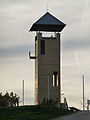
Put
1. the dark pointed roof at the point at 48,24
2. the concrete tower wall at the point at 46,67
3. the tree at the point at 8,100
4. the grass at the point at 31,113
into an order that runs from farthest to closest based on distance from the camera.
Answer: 1. the tree at the point at 8,100
2. the dark pointed roof at the point at 48,24
3. the concrete tower wall at the point at 46,67
4. the grass at the point at 31,113

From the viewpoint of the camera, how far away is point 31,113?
3581 centimetres

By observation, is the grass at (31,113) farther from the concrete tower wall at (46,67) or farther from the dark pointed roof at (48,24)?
the dark pointed roof at (48,24)

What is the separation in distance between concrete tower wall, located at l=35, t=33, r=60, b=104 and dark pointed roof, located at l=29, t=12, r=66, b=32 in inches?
42.3

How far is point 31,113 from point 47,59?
24.6 m

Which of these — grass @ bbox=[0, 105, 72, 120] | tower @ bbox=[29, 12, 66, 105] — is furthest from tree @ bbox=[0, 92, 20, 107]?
grass @ bbox=[0, 105, 72, 120]

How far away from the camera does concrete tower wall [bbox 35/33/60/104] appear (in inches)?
2315

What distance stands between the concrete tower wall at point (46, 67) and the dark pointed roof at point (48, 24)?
1.08 metres

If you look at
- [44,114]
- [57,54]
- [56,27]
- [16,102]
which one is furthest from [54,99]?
[16,102]

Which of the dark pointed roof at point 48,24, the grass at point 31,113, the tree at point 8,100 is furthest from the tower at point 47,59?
the tree at point 8,100

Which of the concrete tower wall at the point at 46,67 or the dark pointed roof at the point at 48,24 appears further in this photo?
the dark pointed roof at the point at 48,24

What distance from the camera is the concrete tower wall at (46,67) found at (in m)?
58.8

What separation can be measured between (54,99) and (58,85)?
221 cm

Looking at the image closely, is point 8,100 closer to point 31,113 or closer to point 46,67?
point 46,67

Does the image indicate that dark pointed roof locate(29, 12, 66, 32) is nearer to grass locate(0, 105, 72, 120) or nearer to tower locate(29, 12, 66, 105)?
tower locate(29, 12, 66, 105)
